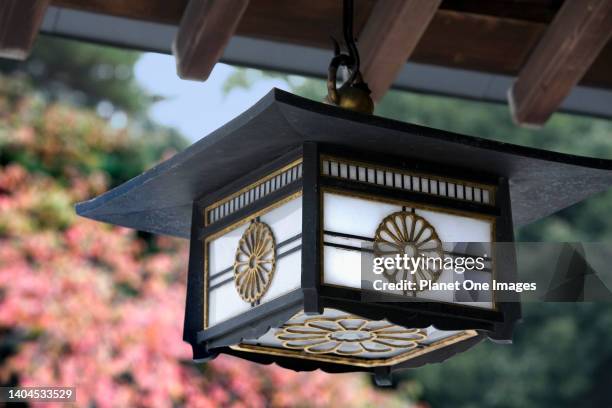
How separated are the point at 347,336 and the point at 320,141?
0.40 m

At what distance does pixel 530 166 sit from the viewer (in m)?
1.90

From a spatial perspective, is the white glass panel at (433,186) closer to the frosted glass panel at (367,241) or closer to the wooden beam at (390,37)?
the frosted glass panel at (367,241)

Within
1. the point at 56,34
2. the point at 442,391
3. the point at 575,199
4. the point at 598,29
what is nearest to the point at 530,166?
the point at 575,199

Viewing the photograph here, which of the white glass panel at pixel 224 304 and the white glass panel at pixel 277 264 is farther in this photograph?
the white glass panel at pixel 224 304

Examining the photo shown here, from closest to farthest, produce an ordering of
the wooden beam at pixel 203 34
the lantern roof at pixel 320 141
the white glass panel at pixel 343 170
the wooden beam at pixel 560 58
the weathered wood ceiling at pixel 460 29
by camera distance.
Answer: the lantern roof at pixel 320 141
the white glass panel at pixel 343 170
the wooden beam at pixel 203 34
the wooden beam at pixel 560 58
the weathered wood ceiling at pixel 460 29

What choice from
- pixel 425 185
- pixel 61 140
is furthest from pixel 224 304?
pixel 61 140

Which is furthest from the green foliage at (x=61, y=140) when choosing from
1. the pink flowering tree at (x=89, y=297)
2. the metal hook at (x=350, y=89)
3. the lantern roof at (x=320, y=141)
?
the metal hook at (x=350, y=89)

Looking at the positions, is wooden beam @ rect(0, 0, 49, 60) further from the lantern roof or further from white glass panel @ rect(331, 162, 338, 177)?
white glass panel @ rect(331, 162, 338, 177)

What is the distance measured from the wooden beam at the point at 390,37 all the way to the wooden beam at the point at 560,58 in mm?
321

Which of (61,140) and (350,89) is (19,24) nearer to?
(350,89)

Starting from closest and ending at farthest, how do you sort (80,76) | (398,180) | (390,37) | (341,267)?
1. (341,267)
2. (398,180)
3. (390,37)
4. (80,76)

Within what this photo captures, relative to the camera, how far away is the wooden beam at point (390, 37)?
2.15 metres

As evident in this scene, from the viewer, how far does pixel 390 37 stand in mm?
2180

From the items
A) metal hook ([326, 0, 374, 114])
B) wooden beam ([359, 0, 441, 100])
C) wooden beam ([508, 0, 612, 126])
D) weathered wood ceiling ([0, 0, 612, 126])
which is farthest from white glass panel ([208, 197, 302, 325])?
wooden beam ([508, 0, 612, 126])
